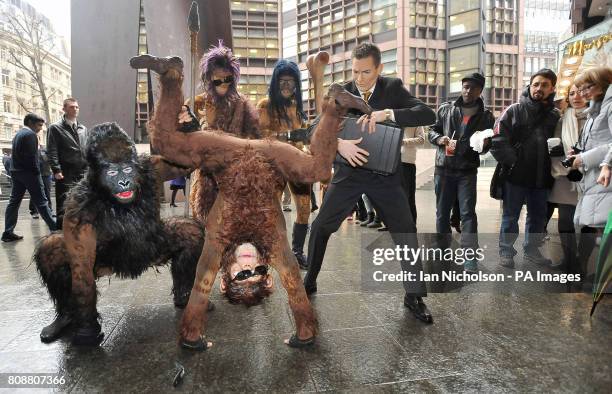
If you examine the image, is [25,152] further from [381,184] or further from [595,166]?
[595,166]

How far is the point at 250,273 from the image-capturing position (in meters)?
2.07

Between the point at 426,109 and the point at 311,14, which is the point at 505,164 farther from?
the point at 311,14

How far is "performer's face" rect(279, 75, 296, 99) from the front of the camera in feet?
12.0

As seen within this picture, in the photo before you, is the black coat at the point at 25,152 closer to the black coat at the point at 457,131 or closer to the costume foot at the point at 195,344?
the costume foot at the point at 195,344

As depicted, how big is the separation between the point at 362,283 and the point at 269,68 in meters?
23.7

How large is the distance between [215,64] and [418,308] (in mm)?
2318

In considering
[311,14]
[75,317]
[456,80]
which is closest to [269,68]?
[311,14]

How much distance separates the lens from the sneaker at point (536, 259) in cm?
406

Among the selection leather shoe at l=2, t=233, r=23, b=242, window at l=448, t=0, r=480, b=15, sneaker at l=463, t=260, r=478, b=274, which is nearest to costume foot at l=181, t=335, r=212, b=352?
sneaker at l=463, t=260, r=478, b=274

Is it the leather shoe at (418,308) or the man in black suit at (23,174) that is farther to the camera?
the man in black suit at (23,174)

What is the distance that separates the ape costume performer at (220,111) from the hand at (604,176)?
2587 millimetres

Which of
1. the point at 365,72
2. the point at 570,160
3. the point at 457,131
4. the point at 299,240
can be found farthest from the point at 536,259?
the point at 365,72

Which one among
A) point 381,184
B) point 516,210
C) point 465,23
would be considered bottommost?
point 516,210

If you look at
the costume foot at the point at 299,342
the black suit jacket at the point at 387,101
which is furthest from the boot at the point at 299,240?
the costume foot at the point at 299,342
